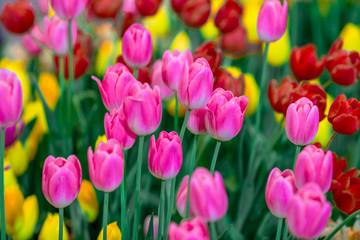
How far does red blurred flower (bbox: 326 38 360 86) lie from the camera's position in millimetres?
684

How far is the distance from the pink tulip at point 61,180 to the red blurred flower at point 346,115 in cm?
32

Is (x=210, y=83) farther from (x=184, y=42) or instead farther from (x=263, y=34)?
(x=184, y=42)

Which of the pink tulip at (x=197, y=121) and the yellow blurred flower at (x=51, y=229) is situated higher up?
the pink tulip at (x=197, y=121)

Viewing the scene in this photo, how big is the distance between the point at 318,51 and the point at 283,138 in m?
0.51

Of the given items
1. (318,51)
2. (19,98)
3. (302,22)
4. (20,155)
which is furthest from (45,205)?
(302,22)

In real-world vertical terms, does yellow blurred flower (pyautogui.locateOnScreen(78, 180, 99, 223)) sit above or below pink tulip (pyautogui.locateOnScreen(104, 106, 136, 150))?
below

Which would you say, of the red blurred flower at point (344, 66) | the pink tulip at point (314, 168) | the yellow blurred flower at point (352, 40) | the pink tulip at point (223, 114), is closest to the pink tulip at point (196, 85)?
the pink tulip at point (223, 114)

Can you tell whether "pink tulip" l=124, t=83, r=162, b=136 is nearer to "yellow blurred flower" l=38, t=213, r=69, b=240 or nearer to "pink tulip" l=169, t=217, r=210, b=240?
"pink tulip" l=169, t=217, r=210, b=240

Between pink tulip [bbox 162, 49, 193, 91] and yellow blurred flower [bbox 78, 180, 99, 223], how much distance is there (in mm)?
231

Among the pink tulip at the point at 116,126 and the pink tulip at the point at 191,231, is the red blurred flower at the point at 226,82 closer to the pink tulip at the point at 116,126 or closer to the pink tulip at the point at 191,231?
the pink tulip at the point at 116,126

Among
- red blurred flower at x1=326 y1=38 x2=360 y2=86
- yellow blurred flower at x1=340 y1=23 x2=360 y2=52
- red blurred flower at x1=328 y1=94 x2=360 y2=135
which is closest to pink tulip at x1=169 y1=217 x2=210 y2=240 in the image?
red blurred flower at x1=328 y1=94 x2=360 y2=135

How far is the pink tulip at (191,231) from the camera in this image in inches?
15.9

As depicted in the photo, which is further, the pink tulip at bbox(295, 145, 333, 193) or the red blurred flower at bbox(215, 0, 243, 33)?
the red blurred flower at bbox(215, 0, 243, 33)

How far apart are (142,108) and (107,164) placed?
0.07 metres
